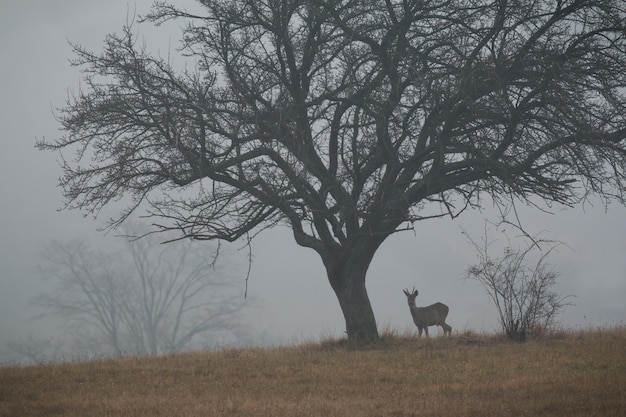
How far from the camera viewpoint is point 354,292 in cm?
1698

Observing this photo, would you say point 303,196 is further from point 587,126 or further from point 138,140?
point 587,126

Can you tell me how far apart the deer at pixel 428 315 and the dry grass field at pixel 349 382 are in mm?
2125

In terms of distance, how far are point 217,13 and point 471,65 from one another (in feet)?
17.9

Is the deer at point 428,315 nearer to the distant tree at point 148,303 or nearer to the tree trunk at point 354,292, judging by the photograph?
the tree trunk at point 354,292

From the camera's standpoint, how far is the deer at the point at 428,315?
18953 millimetres

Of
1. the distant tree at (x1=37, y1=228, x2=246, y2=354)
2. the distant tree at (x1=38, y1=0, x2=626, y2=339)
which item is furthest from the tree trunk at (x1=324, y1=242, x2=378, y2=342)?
the distant tree at (x1=37, y1=228, x2=246, y2=354)

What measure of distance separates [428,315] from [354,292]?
2936 mm

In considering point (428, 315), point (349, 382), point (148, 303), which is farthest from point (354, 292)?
point (148, 303)

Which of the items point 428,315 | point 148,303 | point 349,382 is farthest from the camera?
point 148,303

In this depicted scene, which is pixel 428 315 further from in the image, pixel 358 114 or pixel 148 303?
pixel 148 303

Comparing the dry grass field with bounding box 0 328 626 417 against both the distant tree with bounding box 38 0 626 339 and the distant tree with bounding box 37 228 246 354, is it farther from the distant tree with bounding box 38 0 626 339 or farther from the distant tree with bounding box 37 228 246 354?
the distant tree with bounding box 37 228 246 354

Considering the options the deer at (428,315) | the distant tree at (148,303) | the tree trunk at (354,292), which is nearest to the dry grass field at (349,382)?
the tree trunk at (354,292)

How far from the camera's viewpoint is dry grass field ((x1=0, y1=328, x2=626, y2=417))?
408 inches

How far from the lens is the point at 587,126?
1402cm
